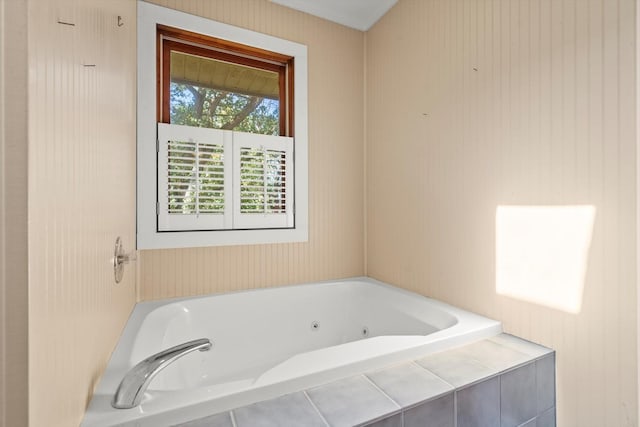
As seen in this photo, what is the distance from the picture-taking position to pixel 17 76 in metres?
0.46

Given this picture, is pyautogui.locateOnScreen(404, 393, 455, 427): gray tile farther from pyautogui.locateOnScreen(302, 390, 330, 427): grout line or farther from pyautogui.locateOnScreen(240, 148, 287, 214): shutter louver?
pyautogui.locateOnScreen(240, 148, 287, 214): shutter louver

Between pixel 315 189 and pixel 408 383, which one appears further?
pixel 315 189

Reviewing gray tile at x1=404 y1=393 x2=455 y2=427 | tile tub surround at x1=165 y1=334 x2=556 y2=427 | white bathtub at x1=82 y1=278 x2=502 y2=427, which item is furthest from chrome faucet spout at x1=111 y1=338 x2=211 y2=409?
gray tile at x1=404 y1=393 x2=455 y2=427

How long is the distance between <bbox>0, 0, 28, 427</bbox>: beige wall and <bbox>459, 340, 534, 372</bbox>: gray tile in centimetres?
121

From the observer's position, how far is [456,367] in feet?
3.32

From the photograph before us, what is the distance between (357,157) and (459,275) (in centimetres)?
108

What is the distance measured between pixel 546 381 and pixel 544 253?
1.52ft

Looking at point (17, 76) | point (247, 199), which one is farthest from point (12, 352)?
point (247, 199)

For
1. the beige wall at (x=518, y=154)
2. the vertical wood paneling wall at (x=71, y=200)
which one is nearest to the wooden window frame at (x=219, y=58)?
the vertical wood paneling wall at (x=71, y=200)

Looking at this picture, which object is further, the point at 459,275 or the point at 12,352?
the point at 459,275

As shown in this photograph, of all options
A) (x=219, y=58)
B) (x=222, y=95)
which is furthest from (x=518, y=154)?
(x=219, y=58)

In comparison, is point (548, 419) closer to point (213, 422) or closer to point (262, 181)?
point (213, 422)

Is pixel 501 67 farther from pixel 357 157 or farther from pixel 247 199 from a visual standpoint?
pixel 247 199

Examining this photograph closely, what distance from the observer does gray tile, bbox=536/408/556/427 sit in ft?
3.54
